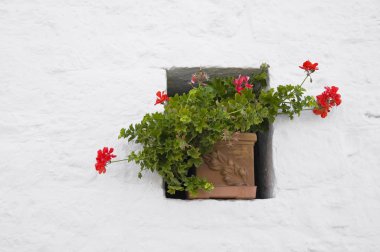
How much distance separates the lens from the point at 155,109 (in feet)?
9.00

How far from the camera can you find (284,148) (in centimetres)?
276

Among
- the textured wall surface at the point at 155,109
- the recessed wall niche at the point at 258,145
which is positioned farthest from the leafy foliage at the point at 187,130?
the recessed wall niche at the point at 258,145

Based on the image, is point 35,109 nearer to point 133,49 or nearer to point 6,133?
point 6,133

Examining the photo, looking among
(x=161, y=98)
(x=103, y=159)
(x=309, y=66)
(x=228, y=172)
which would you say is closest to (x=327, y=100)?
(x=309, y=66)

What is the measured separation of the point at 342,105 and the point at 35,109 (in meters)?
1.58

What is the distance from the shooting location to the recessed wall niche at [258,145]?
9.23 feet

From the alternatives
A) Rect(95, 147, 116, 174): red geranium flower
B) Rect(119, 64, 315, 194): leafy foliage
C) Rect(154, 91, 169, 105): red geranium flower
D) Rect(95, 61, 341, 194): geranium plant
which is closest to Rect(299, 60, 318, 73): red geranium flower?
Rect(95, 61, 341, 194): geranium plant

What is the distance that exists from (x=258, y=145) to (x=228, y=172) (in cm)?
51

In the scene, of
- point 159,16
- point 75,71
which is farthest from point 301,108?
point 75,71

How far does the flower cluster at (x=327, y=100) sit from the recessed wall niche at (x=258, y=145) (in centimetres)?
27

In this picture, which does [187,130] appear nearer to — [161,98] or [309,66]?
[161,98]

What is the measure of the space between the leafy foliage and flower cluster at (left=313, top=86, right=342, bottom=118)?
29cm

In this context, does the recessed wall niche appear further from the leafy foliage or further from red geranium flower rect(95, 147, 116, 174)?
red geranium flower rect(95, 147, 116, 174)

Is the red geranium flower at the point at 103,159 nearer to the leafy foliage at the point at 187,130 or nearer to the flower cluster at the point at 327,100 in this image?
the leafy foliage at the point at 187,130
